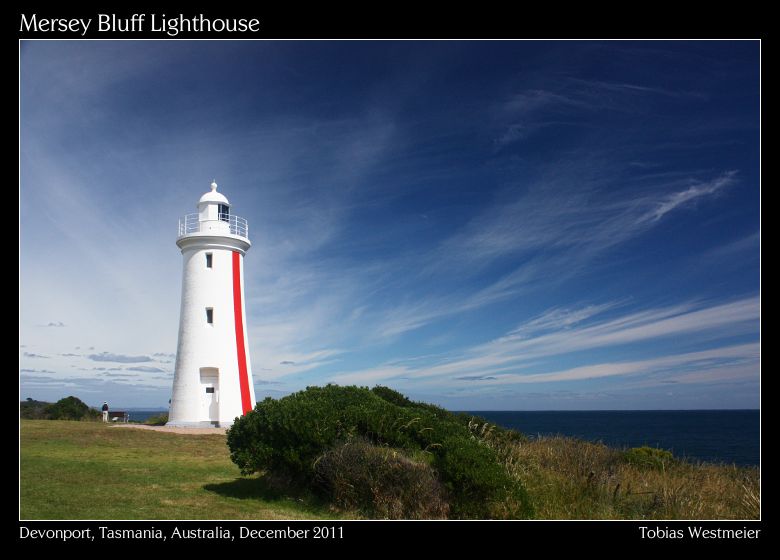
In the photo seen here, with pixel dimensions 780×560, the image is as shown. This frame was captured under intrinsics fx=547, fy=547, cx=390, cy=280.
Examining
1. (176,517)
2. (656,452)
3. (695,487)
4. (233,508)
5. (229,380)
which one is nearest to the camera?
(176,517)

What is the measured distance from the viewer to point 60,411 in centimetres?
2670

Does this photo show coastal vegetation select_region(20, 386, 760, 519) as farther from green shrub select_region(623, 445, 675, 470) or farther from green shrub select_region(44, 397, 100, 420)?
green shrub select_region(44, 397, 100, 420)

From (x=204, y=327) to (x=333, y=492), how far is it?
48.6 feet

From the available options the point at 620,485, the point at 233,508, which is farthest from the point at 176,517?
the point at 620,485

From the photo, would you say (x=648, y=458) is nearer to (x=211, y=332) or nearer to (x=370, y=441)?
(x=370, y=441)

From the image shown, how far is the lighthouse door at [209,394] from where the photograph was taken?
71.9ft

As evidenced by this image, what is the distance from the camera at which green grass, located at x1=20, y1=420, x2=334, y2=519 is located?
27.0 feet

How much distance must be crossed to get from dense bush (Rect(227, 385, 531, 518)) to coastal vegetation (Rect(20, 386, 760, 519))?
2 centimetres

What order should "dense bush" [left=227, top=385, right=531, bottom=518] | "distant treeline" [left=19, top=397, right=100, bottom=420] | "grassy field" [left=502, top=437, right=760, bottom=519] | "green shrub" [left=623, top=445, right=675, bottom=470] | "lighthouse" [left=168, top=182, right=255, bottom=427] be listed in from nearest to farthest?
"dense bush" [left=227, top=385, right=531, bottom=518]
"grassy field" [left=502, top=437, right=760, bottom=519]
"green shrub" [left=623, top=445, right=675, bottom=470]
"lighthouse" [left=168, top=182, right=255, bottom=427]
"distant treeline" [left=19, top=397, right=100, bottom=420]

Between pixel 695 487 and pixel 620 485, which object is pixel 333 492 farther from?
pixel 695 487

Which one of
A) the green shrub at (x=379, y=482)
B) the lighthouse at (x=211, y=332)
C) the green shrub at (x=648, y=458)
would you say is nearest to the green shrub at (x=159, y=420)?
the lighthouse at (x=211, y=332)

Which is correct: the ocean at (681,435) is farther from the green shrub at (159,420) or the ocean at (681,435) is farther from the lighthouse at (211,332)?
the lighthouse at (211,332)

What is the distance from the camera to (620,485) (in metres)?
9.01

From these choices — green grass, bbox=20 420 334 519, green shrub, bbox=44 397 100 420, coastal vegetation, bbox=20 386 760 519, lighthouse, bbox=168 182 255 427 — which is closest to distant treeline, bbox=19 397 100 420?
green shrub, bbox=44 397 100 420
